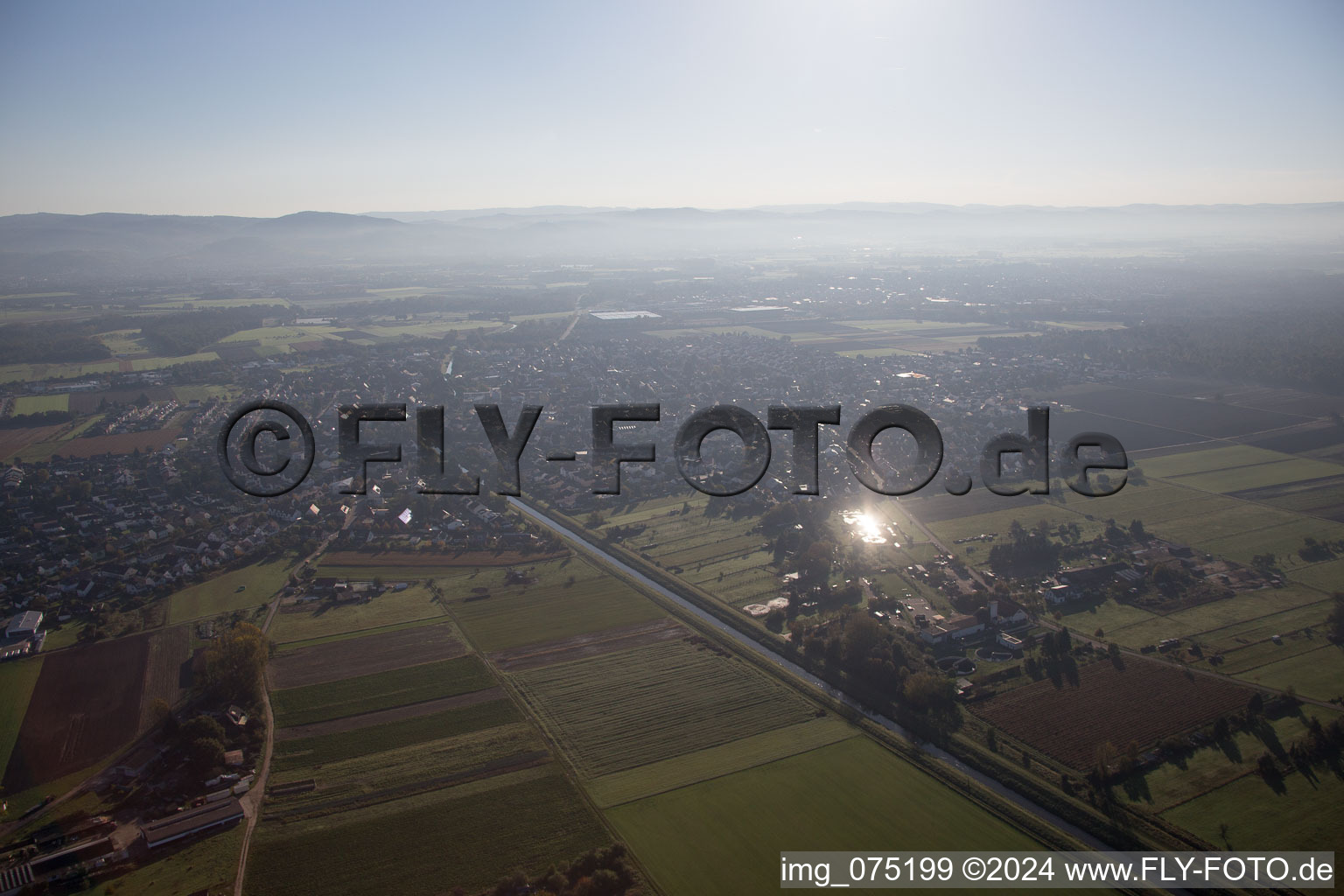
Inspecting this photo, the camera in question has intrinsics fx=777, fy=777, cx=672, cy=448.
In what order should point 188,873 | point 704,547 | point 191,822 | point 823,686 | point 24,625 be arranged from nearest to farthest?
1. point 188,873
2. point 191,822
3. point 823,686
4. point 24,625
5. point 704,547

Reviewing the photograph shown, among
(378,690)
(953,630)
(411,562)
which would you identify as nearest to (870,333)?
(953,630)

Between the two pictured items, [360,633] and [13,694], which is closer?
[13,694]

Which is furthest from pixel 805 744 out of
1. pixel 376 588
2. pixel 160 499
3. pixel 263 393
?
pixel 263 393

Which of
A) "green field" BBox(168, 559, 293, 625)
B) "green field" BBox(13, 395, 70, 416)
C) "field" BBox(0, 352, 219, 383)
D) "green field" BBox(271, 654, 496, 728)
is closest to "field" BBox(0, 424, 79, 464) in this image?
"green field" BBox(13, 395, 70, 416)

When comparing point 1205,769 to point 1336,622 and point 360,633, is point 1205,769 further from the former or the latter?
point 360,633

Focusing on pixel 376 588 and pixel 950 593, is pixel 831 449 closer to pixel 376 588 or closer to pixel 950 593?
pixel 950 593

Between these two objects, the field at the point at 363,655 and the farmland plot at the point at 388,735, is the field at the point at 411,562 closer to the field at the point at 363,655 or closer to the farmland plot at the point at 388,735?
the field at the point at 363,655
